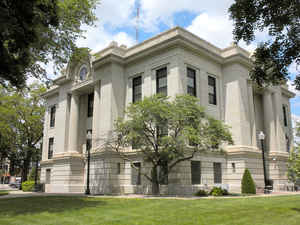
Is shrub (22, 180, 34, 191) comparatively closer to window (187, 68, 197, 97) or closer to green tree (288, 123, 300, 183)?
window (187, 68, 197, 97)

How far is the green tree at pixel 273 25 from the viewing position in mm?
9445

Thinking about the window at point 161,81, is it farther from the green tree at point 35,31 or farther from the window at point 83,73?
the window at point 83,73

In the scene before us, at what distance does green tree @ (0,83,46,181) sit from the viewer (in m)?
42.4

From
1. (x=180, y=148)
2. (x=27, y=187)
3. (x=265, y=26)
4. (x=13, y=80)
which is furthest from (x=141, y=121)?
(x=27, y=187)

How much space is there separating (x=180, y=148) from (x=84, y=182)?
15.9 metres

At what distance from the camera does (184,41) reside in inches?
1058

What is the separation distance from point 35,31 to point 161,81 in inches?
602

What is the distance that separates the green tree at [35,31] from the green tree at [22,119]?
80.5 ft

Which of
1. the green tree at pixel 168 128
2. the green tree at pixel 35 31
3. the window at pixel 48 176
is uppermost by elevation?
the green tree at pixel 35 31

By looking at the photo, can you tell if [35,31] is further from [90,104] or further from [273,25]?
[90,104]

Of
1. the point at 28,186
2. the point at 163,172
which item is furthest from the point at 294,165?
the point at 28,186

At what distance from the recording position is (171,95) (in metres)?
26.3

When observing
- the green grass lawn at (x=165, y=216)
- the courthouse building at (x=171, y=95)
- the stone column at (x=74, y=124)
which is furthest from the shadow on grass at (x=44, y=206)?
the stone column at (x=74, y=124)

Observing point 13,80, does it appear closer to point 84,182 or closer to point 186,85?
→ point 186,85
